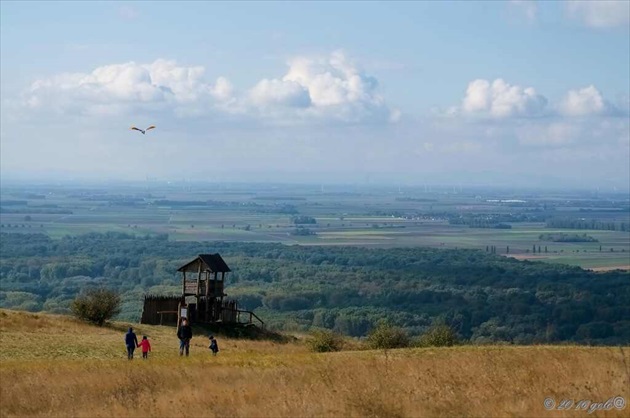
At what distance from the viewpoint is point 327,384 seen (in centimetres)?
2058

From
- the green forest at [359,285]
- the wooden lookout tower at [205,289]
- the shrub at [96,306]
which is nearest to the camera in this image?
the shrub at [96,306]

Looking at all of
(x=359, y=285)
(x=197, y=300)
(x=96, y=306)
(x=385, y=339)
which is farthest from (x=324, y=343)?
(x=359, y=285)

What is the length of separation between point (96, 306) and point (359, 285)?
84.0 metres

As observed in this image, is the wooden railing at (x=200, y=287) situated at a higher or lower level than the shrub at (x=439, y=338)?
higher

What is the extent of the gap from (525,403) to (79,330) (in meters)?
24.3

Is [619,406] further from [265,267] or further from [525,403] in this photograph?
[265,267]

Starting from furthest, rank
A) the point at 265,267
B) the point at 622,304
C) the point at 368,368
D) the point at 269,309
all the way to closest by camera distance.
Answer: the point at 265,267 < the point at 622,304 < the point at 269,309 < the point at 368,368

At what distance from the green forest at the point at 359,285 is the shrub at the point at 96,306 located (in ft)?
87.5

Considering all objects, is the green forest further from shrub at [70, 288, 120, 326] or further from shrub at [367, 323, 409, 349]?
shrub at [70, 288, 120, 326]

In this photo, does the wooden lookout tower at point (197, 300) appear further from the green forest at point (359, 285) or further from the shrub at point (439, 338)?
the green forest at point (359, 285)

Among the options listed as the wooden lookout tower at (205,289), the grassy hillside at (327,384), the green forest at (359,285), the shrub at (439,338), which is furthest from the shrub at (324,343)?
the green forest at (359,285)

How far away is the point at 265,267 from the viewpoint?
145125 millimetres

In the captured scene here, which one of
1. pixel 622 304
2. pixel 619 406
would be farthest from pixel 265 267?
A: pixel 619 406

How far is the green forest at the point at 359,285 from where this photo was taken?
90.4 meters
